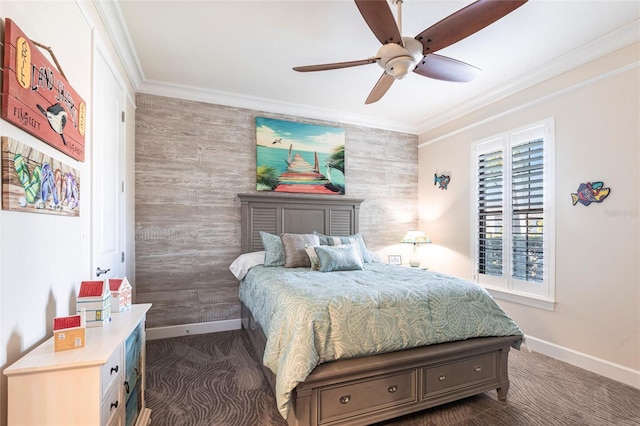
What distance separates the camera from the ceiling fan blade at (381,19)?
5.31 ft

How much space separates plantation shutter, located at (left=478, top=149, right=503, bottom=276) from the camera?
3.48 metres

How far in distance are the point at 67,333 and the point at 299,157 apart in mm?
3122

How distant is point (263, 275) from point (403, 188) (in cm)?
280

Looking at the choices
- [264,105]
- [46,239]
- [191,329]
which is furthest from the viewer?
[264,105]

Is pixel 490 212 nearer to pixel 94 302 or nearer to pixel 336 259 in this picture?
pixel 336 259

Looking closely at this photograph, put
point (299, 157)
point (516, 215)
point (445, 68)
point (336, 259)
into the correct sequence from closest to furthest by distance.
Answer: point (445, 68)
point (336, 259)
point (516, 215)
point (299, 157)

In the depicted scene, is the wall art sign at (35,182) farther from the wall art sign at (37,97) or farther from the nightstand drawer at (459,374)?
the nightstand drawer at (459,374)

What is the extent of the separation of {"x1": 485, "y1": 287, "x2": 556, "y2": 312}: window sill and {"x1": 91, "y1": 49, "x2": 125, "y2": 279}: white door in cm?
377

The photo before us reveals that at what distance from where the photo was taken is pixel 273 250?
3293mm

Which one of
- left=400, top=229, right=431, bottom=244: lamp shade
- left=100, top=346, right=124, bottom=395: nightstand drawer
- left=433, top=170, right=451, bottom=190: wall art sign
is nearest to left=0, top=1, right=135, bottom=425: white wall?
left=100, top=346, right=124, bottom=395: nightstand drawer

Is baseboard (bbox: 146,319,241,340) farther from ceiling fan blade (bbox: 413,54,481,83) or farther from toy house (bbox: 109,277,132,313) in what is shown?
ceiling fan blade (bbox: 413,54,481,83)

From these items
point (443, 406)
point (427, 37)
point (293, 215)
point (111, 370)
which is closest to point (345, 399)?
point (443, 406)

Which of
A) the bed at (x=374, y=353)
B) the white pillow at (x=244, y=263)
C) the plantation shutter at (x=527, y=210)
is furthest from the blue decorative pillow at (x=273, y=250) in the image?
the plantation shutter at (x=527, y=210)

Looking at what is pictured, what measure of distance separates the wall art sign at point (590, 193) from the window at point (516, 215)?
218 mm
